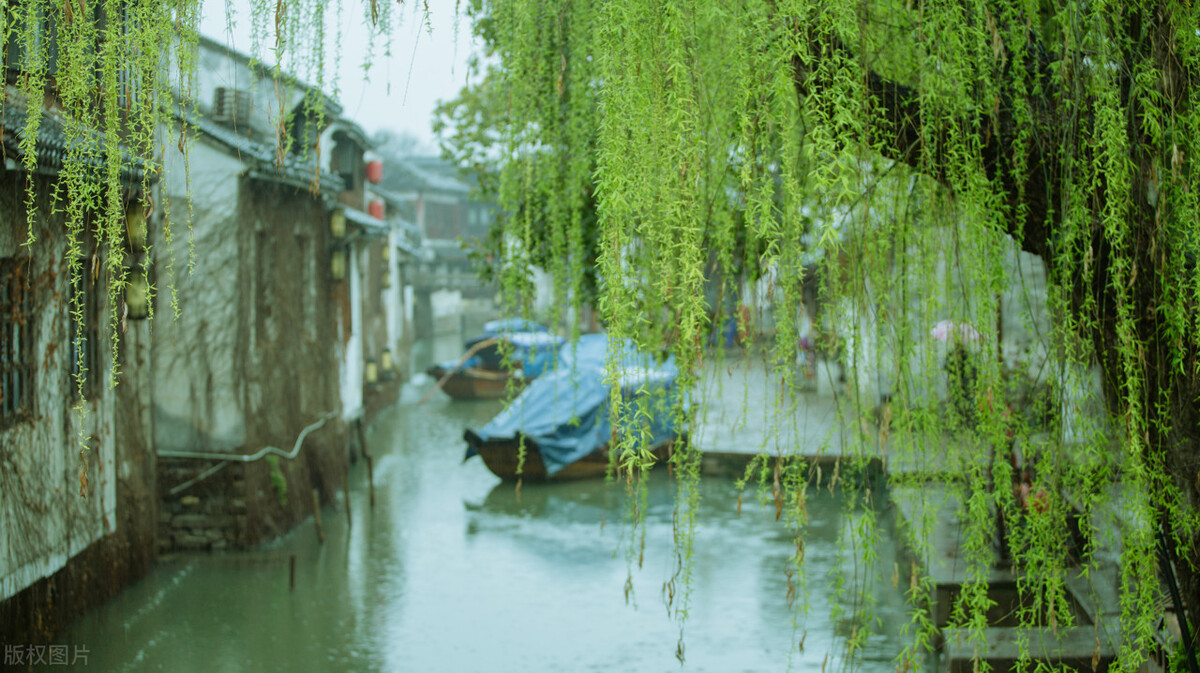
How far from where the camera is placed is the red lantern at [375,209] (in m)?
15.6

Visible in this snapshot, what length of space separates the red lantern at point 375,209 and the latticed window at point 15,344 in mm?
10510

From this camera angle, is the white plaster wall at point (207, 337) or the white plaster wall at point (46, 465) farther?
the white plaster wall at point (207, 337)

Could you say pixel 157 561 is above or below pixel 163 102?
below

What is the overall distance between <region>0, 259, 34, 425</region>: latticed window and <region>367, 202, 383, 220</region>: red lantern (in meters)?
10.5

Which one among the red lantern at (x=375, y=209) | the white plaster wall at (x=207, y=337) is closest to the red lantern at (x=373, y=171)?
the red lantern at (x=375, y=209)

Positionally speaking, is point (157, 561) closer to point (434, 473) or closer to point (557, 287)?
point (434, 473)

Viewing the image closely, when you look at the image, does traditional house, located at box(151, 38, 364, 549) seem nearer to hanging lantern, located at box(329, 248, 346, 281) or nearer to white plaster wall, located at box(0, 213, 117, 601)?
white plaster wall, located at box(0, 213, 117, 601)

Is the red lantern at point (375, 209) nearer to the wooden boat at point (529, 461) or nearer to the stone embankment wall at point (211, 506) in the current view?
the wooden boat at point (529, 461)

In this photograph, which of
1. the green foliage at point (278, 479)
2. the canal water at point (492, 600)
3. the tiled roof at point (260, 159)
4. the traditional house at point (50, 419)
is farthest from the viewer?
the green foliage at point (278, 479)

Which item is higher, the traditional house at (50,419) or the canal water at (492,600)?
the traditional house at (50,419)

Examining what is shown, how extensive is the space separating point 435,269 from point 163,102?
1151 inches

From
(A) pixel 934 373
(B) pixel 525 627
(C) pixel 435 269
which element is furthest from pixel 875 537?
(C) pixel 435 269

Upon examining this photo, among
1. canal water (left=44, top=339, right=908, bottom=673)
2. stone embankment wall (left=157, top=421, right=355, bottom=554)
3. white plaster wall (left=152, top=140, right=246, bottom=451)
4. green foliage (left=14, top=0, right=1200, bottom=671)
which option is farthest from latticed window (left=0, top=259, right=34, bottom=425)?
green foliage (left=14, top=0, right=1200, bottom=671)

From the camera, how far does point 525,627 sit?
6438 millimetres
